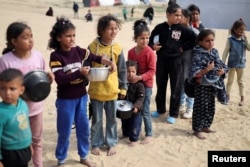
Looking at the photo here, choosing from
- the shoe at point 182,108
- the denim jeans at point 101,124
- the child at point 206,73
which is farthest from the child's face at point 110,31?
the shoe at point 182,108

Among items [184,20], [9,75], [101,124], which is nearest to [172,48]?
[184,20]

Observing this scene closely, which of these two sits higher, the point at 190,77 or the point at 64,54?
the point at 64,54

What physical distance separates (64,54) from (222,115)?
3635 mm

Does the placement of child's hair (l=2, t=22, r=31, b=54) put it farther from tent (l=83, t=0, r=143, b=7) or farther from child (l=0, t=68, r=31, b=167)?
tent (l=83, t=0, r=143, b=7)

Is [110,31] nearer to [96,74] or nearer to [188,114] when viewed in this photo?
[96,74]

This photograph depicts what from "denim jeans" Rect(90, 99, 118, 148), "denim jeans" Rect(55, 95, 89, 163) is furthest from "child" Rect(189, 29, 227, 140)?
"denim jeans" Rect(55, 95, 89, 163)

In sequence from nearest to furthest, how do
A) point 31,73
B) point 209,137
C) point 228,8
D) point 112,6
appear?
point 31,73, point 209,137, point 228,8, point 112,6

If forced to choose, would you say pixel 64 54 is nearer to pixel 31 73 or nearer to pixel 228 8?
pixel 31 73

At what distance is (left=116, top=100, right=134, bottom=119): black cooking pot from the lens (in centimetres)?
418

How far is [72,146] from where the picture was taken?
4504mm

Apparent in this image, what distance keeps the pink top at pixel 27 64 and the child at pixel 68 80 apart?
9.0 inches

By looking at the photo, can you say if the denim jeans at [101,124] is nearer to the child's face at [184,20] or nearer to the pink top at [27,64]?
the pink top at [27,64]

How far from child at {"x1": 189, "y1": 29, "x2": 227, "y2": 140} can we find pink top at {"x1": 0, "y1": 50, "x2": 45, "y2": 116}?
2345 mm

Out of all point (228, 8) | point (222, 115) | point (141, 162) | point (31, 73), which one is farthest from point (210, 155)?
point (228, 8)
